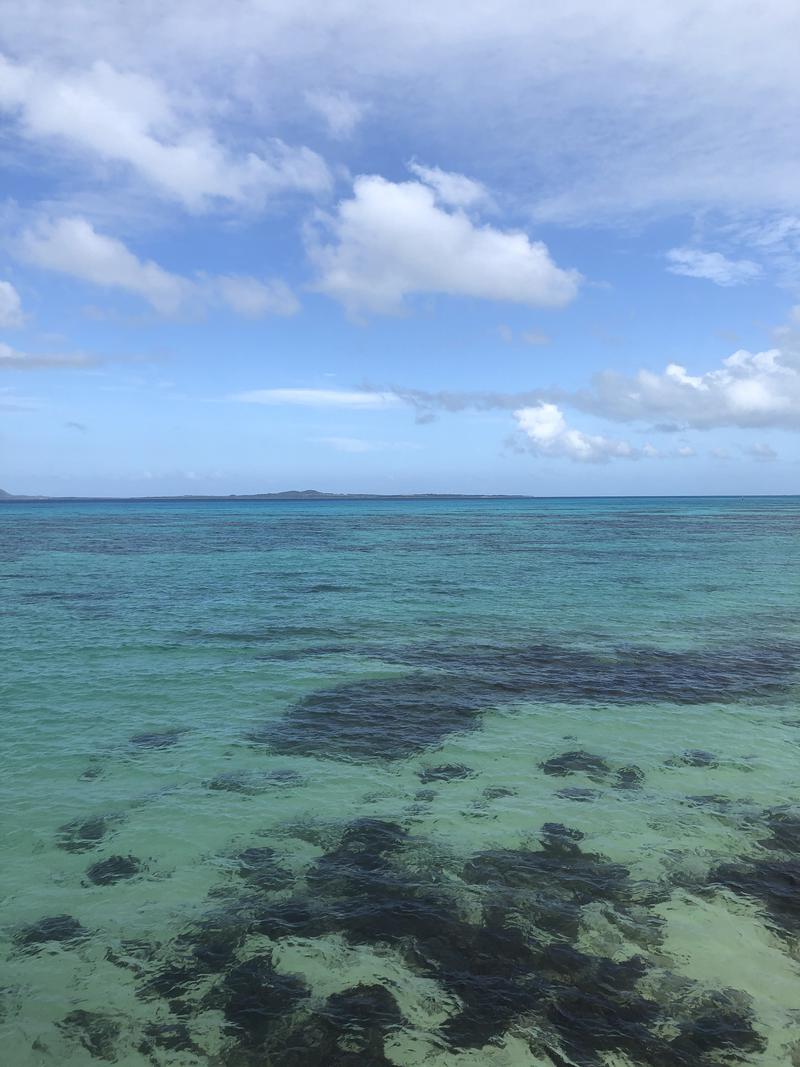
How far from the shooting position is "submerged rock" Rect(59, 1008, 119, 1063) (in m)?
9.18

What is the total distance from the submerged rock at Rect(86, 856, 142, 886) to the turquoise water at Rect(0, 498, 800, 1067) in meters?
0.04

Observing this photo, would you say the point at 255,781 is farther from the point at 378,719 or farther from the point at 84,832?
the point at 378,719

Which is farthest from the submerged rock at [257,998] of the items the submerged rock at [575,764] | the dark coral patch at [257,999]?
the submerged rock at [575,764]

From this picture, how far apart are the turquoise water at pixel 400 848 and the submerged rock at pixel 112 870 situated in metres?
0.04

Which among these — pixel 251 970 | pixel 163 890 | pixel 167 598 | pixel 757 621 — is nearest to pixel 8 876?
pixel 163 890

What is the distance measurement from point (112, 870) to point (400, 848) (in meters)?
5.58

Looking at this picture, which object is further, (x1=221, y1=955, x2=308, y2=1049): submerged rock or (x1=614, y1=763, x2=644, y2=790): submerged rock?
(x1=614, y1=763, x2=644, y2=790): submerged rock

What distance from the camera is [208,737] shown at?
20031 mm

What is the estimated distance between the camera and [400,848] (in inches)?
549

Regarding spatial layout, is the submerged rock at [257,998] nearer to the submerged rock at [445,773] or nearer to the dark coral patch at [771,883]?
the submerged rock at [445,773]

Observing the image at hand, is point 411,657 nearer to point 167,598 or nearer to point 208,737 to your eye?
point 208,737

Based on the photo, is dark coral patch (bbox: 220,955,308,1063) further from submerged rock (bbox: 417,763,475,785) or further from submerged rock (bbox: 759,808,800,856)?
submerged rock (bbox: 759,808,800,856)

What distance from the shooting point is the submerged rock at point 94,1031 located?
918 cm

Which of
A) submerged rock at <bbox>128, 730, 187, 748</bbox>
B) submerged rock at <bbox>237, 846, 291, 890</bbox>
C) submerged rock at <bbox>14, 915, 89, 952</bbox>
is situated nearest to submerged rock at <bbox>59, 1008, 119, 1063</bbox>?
submerged rock at <bbox>14, 915, 89, 952</bbox>
